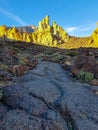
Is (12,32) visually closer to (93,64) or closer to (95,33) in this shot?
(95,33)

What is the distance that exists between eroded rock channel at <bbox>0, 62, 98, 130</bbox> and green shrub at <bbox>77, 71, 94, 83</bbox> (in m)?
2.81

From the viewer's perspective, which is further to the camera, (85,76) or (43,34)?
(43,34)

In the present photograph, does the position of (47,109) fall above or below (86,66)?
below

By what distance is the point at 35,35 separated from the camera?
16038 centimetres

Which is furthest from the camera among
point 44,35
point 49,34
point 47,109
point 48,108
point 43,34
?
point 43,34

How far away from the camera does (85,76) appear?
13469 millimetres

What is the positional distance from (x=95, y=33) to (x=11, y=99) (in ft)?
307

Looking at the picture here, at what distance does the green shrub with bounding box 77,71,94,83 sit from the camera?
13.2 metres

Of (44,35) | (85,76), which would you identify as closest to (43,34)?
(44,35)

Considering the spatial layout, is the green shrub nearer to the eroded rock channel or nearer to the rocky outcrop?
the rocky outcrop

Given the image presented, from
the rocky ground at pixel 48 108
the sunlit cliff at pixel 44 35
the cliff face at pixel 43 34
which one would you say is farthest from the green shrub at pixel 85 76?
the cliff face at pixel 43 34

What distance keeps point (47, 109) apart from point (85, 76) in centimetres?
592

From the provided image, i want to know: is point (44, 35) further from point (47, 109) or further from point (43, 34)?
point (47, 109)

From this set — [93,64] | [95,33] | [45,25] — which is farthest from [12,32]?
[93,64]
